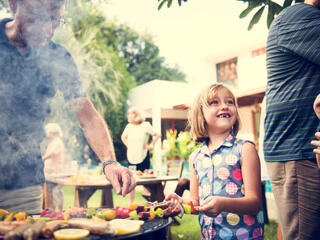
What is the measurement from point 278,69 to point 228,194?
0.83 meters

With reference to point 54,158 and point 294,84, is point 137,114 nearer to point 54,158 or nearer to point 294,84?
point 54,158

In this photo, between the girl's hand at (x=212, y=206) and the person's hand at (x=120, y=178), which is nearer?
the girl's hand at (x=212, y=206)

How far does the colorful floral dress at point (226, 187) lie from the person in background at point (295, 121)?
19 centimetres

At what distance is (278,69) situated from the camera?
1.63 meters

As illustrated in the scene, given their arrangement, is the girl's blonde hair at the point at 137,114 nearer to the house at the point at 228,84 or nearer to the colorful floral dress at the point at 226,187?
the colorful floral dress at the point at 226,187

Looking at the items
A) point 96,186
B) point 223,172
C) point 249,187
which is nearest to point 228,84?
point 96,186

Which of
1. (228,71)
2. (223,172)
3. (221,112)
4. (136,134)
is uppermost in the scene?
(228,71)

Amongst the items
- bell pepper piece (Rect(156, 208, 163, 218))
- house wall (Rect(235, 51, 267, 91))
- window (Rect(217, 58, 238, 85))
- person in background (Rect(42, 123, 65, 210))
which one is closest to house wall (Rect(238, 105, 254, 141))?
house wall (Rect(235, 51, 267, 91))

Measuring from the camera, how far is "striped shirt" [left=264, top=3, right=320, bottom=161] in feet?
4.83

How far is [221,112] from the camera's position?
1682mm

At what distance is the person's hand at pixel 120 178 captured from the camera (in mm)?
1373

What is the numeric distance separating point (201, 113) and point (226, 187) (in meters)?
0.53

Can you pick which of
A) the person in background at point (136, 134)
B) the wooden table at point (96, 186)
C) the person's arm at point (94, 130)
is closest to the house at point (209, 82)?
the person in background at point (136, 134)

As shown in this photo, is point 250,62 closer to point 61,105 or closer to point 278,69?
point 61,105
